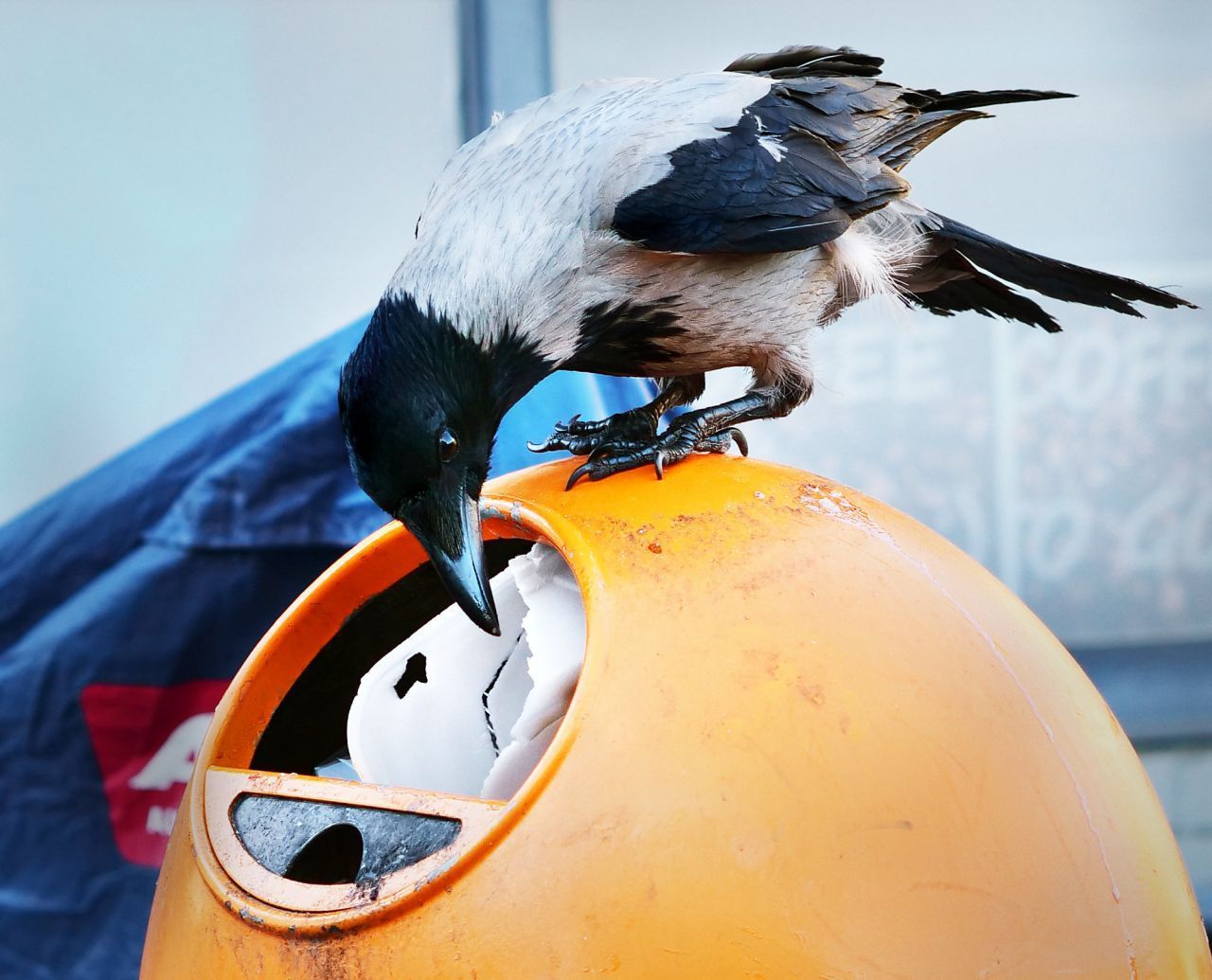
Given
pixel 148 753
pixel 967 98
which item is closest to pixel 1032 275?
pixel 967 98

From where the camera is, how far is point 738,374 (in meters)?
3.26

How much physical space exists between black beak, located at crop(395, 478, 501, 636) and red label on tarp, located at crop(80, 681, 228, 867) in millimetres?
1229

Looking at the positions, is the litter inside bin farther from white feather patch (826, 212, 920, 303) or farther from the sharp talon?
white feather patch (826, 212, 920, 303)

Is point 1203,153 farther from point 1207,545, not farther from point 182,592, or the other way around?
point 182,592

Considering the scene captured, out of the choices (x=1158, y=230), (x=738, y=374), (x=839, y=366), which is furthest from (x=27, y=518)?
(x=1158, y=230)

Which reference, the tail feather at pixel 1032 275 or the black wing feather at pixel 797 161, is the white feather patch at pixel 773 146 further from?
the tail feather at pixel 1032 275

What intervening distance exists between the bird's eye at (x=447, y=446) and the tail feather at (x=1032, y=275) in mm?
950

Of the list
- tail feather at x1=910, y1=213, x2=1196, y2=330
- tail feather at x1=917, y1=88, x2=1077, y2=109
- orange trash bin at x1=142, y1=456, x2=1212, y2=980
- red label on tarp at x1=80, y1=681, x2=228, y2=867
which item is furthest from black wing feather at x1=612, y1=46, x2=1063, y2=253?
red label on tarp at x1=80, y1=681, x2=228, y2=867

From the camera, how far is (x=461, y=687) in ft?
3.86

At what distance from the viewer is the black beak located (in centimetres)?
112

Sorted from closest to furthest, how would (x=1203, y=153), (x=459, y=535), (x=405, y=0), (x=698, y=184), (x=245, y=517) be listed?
(x=459, y=535)
(x=698, y=184)
(x=245, y=517)
(x=405, y=0)
(x=1203, y=153)

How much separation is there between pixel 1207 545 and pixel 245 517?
2.60m

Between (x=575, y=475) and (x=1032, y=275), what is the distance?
40.1 inches

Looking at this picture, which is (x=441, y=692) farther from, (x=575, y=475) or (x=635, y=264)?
(x=635, y=264)
